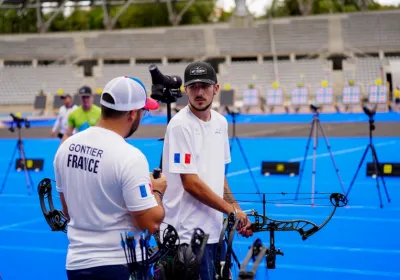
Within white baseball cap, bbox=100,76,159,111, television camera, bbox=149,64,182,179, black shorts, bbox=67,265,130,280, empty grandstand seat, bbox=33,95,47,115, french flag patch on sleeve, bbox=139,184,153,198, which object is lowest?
black shorts, bbox=67,265,130,280

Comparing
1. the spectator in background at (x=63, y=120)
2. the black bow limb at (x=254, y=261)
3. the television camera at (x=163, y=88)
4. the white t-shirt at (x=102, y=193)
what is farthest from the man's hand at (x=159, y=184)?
the spectator in background at (x=63, y=120)

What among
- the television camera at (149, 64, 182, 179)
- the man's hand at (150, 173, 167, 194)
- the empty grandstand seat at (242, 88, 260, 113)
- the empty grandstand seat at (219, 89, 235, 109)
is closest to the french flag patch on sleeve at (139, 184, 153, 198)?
the man's hand at (150, 173, 167, 194)

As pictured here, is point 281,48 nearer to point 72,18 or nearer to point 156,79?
point 72,18

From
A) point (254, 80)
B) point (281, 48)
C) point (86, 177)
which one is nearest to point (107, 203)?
point (86, 177)

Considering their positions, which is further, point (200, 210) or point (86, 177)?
point (200, 210)

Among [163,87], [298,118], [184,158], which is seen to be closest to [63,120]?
[163,87]

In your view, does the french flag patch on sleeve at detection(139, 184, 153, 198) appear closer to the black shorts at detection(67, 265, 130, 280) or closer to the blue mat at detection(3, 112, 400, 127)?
the black shorts at detection(67, 265, 130, 280)

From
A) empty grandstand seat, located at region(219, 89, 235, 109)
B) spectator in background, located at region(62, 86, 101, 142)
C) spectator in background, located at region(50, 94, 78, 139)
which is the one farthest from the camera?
empty grandstand seat, located at region(219, 89, 235, 109)

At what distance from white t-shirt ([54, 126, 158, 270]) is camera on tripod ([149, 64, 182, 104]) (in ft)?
6.42

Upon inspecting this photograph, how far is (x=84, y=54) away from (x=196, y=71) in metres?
49.2

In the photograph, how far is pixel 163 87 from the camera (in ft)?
19.5

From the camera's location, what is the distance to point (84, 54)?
174 ft

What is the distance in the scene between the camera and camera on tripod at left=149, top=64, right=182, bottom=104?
5.85m

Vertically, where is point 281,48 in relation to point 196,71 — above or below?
above
